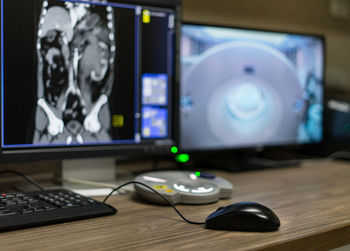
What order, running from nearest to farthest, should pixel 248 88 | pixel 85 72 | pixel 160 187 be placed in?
pixel 160 187 < pixel 85 72 < pixel 248 88

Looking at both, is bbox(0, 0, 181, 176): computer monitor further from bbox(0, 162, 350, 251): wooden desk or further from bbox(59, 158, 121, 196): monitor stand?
bbox(0, 162, 350, 251): wooden desk

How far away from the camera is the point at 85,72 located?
3.35 ft

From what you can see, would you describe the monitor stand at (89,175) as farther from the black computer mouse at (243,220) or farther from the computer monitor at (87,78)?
the black computer mouse at (243,220)

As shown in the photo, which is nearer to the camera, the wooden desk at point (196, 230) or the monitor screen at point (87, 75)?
the wooden desk at point (196, 230)

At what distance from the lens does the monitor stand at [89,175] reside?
1021mm

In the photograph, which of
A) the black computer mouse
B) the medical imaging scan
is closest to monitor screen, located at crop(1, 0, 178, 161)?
the medical imaging scan

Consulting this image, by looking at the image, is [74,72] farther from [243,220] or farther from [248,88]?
[248,88]

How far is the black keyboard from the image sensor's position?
2.36 feet

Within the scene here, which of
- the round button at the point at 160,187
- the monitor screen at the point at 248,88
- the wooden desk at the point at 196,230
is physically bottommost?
the wooden desk at the point at 196,230

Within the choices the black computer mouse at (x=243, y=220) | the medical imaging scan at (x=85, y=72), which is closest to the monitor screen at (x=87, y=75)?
the medical imaging scan at (x=85, y=72)

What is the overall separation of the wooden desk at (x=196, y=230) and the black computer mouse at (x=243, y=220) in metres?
0.01

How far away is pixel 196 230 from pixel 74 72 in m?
0.49

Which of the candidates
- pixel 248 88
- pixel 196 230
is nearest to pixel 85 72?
pixel 196 230

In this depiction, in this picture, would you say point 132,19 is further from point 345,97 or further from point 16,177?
point 345,97
